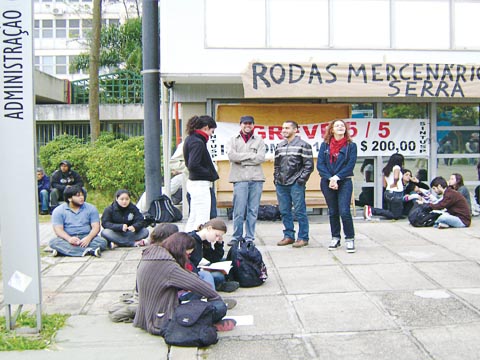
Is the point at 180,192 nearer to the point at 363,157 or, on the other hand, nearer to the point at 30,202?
the point at 363,157

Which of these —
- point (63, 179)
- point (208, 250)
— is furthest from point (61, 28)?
point (208, 250)

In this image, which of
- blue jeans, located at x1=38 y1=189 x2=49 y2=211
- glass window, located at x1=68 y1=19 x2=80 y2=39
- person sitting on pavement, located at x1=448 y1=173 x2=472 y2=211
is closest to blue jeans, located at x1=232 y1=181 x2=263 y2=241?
person sitting on pavement, located at x1=448 y1=173 x2=472 y2=211

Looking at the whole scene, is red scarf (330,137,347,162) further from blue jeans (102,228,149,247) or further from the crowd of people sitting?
blue jeans (102,228,149,247)

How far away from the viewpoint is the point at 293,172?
7.99 metres

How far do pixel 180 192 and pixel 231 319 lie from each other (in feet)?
22.7

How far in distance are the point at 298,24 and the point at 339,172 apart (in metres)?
4.02

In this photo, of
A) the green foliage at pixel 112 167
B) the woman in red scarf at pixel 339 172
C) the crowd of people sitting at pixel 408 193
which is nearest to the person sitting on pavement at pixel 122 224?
the woman in red scarf at pixel 339 172

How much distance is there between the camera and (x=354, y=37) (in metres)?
10.7

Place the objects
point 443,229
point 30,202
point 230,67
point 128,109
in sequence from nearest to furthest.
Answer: point 30,202, point 443,229, point 230,67, point 128,109

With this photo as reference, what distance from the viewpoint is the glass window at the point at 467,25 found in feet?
35.9

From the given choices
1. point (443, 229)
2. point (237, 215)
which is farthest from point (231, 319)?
point (443, 229)

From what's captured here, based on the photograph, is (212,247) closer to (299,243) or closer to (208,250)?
(208,250)

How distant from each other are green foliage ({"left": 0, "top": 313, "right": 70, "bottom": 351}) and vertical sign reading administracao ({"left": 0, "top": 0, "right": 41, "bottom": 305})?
0.94ft

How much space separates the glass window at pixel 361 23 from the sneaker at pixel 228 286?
5.98 m
